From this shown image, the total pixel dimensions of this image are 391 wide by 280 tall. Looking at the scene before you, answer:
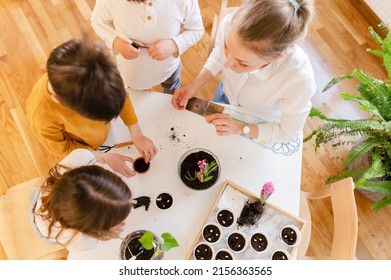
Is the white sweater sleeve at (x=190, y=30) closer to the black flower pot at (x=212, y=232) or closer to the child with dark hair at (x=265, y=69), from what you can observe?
the child with dark hair at (x=265, y=69)

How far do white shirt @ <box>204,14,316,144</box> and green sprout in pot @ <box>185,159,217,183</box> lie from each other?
0.70ft

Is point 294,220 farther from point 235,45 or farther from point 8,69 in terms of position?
point 8,69

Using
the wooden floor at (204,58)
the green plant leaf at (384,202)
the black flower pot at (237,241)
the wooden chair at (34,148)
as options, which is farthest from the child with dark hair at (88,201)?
the green plant leaf at (384,202)

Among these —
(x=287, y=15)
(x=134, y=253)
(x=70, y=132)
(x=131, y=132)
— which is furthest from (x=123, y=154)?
(x=287, y=15)

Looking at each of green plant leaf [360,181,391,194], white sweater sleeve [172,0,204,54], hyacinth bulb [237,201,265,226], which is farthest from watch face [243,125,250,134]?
green plant leaf [360,181,391,194]

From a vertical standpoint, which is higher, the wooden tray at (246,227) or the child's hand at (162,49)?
the child's hand at (162,49)

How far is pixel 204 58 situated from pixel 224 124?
3.78ft

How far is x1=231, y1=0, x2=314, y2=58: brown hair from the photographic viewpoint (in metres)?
0.99

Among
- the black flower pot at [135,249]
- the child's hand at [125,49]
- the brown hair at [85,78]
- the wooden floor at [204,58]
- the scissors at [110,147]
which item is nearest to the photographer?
the brown hair at [85,78]

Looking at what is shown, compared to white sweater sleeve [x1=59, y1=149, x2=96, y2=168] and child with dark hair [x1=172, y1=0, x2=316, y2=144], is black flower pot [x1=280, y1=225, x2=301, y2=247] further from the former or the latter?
white sweater sleeve [x1=59, y1=149, x2=96, y2=168]

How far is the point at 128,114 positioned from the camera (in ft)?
3.94

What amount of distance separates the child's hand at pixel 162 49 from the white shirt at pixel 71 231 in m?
0.50

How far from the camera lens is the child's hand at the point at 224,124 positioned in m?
1.25

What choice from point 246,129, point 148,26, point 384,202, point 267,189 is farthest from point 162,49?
point 384,202
